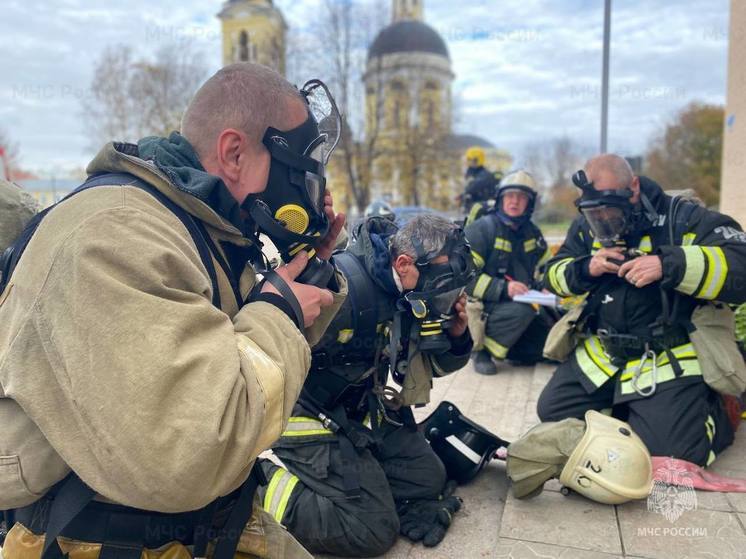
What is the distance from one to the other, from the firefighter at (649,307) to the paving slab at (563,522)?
2.17 ft

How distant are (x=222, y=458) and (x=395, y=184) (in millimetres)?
35418

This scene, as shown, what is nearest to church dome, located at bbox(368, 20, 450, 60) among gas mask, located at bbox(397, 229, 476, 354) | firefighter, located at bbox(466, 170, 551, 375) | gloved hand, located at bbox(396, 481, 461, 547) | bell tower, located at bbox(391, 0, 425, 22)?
bell tower, located at bbox(391, 0, 425, 22)

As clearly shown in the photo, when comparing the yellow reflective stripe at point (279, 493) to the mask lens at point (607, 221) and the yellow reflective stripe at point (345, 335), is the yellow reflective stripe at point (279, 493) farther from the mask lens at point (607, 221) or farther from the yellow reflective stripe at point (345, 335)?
the mask lens at point (607, 221)

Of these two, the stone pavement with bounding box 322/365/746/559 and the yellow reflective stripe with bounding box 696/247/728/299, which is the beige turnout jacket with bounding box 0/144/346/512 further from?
the yellow reflective stripe with bounding box 696/247/728/299

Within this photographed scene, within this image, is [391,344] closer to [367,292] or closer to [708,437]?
[367,292]

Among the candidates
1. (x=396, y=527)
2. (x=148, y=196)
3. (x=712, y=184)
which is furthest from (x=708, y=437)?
(x=712, y=184)

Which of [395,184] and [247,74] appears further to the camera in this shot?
[395,184]

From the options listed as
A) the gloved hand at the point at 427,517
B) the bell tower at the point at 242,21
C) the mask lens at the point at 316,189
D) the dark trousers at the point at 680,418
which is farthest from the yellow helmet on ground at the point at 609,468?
the bell tower at the point at 242,21

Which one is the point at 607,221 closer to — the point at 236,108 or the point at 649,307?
the point at 649,307

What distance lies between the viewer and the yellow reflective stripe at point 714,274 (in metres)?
3.38

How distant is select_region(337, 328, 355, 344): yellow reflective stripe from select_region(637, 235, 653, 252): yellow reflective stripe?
6.79 ft

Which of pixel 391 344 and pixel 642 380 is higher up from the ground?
pixel 391 344

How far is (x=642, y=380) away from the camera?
143 inches

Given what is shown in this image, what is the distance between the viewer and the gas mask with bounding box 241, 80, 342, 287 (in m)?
1.68
